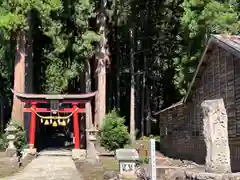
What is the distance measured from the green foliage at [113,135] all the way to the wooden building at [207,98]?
292 cm

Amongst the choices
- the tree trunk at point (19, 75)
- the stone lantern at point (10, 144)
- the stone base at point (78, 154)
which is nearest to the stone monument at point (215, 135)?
the stone lantern at point (10, 144)

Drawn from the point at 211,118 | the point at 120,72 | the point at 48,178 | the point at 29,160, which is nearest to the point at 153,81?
the point at 120,72

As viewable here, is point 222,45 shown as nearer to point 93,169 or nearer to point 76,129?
point 93,169

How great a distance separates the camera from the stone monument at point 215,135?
9.38 m

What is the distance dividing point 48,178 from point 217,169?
8.06 m

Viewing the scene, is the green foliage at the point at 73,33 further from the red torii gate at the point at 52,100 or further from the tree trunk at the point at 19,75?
the red torii gate at the point at 52,100

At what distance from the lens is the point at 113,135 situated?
1011 inches

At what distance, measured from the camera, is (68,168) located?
1869 centimetres

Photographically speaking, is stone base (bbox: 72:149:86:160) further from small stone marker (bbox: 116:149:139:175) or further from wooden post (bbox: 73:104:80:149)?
small stone marker (bbox: 116:149:139:175)

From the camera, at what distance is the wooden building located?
15930 millimetres

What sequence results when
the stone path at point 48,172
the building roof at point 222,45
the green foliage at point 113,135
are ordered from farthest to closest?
1. the green foliage at point 113,135
2. the stone path at point 48,172
3. the building roof at point 222,45

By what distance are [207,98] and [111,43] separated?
16.2 m

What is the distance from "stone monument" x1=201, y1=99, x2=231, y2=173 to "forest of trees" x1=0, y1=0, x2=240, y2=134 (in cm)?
1093

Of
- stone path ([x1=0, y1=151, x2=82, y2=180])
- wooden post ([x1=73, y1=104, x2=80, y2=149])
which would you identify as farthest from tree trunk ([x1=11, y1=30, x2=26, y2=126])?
stone path ([x1=0, y1=151, x2=82, y2=180])
